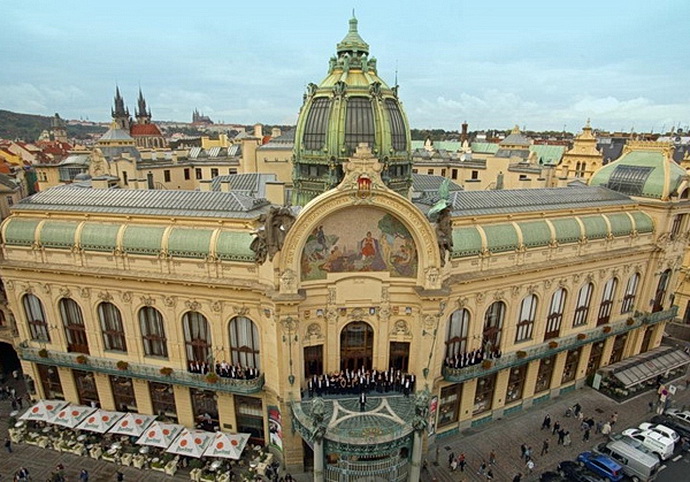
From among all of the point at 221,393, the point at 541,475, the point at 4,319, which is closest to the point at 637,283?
the point at 541,475

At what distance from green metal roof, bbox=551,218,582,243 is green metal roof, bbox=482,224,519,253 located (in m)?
5.54

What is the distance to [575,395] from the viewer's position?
1911 inches

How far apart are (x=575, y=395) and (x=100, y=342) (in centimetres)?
5119

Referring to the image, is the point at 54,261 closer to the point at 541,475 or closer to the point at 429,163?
the point at 541,475

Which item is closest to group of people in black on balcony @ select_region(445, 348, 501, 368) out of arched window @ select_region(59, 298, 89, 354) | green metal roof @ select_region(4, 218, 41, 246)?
arched window @ select_region(59, 298, 89, 354)

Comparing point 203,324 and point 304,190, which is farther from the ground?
point 304,190

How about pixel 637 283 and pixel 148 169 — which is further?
pixel 148 169

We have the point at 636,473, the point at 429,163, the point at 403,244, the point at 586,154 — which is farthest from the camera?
the point at 429,163

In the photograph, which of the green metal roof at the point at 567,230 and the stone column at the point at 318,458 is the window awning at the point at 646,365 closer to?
the green metal roof at the point at 567,230

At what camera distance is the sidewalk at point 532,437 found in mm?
37781

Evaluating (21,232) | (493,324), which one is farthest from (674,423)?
(21,232)

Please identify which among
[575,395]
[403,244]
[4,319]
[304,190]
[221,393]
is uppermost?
[304,190]

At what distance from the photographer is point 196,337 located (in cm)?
3819

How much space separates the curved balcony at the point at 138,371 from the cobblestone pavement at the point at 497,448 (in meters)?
7.68
